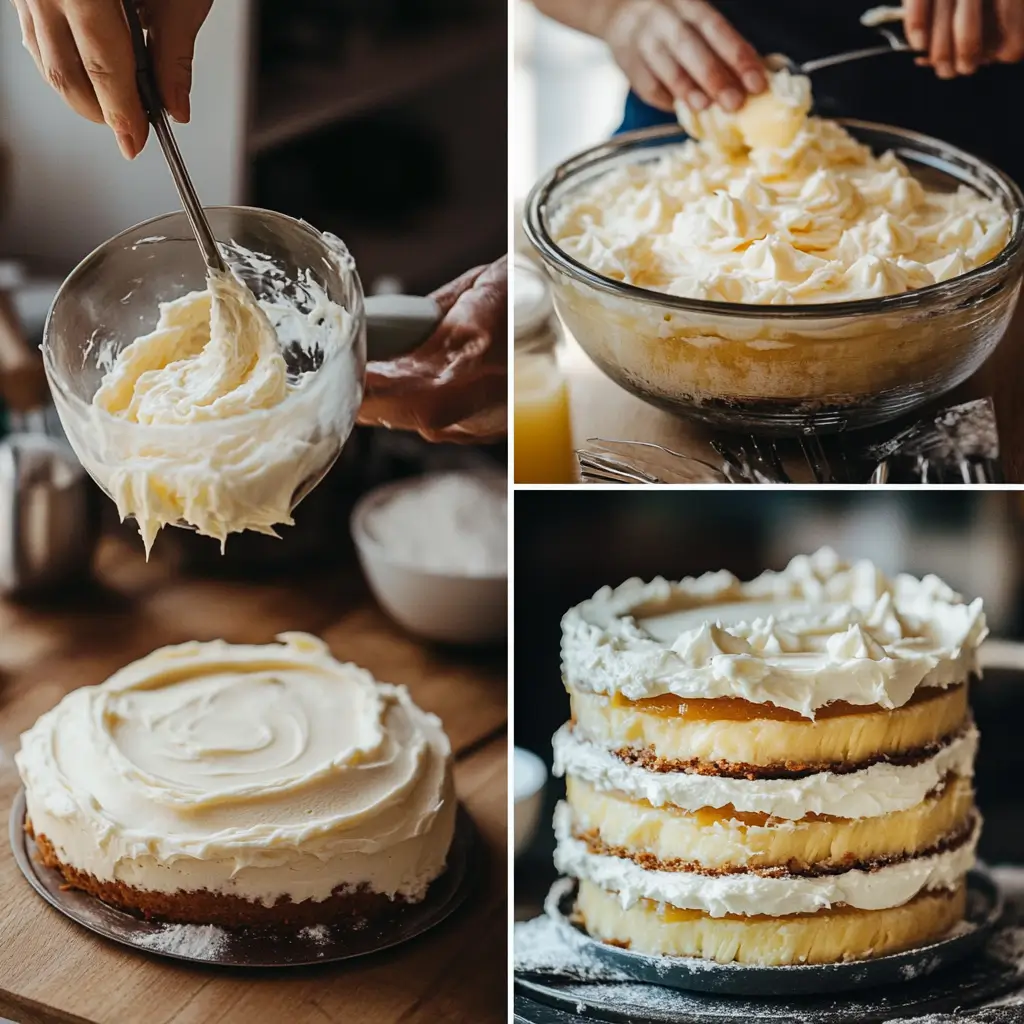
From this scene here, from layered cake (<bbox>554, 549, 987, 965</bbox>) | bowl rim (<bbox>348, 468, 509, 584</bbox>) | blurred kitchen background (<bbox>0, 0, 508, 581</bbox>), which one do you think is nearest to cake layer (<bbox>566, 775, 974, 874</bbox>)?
layered cake (<bbox>554, 549, 987, 965</bbox>)

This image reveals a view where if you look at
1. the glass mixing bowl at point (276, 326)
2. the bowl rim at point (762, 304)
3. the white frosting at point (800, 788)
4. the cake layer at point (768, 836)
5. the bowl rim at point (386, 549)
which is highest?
the bowl rim at point (762, 304)

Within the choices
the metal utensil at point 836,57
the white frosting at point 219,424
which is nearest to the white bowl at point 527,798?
the white frosting at point 219,424

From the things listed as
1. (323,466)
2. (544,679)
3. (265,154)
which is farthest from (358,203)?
(323,466)

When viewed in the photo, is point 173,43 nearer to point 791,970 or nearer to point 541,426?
point 541,426

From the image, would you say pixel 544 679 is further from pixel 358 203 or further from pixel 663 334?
pixel 358 203

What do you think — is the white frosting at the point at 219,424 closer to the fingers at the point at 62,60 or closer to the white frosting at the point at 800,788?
the fingers at the point at 62,60

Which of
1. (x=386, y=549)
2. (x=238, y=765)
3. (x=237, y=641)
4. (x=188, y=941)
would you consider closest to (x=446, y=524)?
(x=386, y=549)

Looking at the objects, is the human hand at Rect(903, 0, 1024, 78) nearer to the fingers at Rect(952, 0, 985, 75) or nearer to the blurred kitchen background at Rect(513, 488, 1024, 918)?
the fingers at Rect(952, 0, 985, 75)
